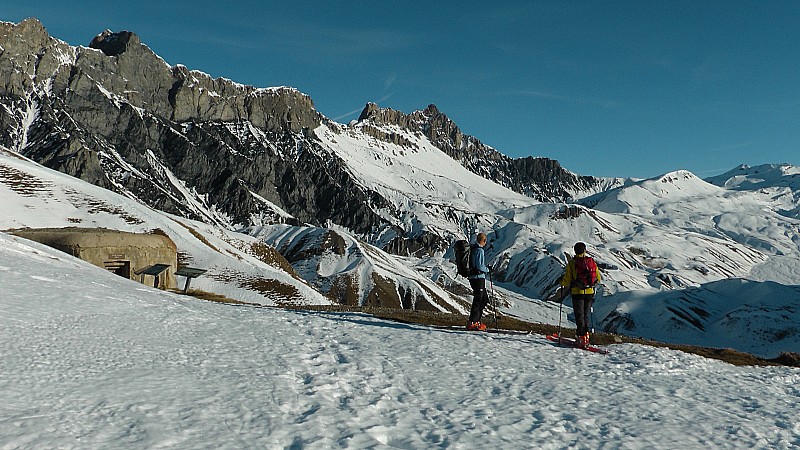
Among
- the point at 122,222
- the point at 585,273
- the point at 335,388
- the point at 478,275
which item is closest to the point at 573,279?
the point at 585,273

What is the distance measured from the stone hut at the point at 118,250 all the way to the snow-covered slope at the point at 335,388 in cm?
2490

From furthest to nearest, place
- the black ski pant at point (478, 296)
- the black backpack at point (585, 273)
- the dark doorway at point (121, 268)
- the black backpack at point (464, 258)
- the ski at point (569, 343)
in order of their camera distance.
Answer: the dark doorway at point (121, 268) < the black backpack at point (464, 258) < the black ski pant at point (478, 296) < the black backpack at point (585, 273) < the ski at point (569, 343)

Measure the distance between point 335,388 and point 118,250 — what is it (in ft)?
127

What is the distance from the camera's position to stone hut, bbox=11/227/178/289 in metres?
41.4

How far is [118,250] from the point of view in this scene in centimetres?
4369

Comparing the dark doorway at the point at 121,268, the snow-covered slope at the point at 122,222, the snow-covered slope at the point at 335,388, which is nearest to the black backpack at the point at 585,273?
the snow-covered slope at the point at 335,388

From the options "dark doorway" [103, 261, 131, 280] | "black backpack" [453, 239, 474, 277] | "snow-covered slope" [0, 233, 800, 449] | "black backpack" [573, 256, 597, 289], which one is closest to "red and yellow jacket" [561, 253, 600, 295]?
"black backpack" [573, 256, 597, 289]

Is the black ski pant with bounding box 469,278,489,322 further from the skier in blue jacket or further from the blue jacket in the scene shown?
the blue jacket

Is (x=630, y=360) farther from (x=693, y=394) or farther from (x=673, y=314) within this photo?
(x=673, y=314)

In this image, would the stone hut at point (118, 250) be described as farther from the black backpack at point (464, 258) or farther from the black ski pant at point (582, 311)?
the black ski pant at point (582, 311)

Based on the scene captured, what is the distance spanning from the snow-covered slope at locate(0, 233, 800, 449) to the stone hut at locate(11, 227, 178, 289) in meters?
24.9

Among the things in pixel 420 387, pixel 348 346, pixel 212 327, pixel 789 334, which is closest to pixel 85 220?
pixel 212 327

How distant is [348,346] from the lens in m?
15.8

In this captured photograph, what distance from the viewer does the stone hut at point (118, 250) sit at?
41438 millimetres
